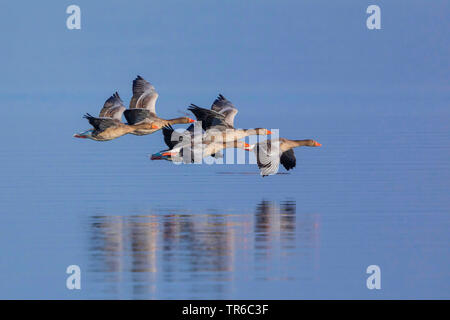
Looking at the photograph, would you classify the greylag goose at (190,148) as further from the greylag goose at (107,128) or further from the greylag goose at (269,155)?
the greylag goose at (107,128)

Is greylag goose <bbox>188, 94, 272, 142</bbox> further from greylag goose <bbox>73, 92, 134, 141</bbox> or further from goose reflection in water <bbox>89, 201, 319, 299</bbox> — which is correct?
goose reflection in water <bbox>89, 201, 319, 299</bbox>

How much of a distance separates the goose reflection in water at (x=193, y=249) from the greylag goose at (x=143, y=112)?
8.87 metres

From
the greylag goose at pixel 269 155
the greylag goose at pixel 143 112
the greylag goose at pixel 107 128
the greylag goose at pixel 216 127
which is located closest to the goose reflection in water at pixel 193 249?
the greylag goose at pixel 269 155

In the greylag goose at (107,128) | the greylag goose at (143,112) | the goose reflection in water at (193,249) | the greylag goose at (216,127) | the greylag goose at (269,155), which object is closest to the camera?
the goose reflection in water at (193,249)

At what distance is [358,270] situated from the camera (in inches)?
826

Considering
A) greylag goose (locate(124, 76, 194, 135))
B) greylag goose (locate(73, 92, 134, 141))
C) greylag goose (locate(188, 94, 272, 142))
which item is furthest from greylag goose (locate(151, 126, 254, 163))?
greylag goose (locate(73, 92, 134, 141))

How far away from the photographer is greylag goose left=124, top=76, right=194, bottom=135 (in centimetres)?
3512

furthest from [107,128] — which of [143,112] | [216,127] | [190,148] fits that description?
[216,127]

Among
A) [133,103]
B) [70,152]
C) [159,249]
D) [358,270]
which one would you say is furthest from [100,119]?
[358,270]

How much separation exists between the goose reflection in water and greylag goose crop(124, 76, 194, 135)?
887 cm

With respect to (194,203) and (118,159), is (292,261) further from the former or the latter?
(118,159)

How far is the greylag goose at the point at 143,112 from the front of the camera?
3512 centimetres

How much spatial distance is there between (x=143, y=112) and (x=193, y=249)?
1351 centimetres

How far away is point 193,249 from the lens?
22219 mm
